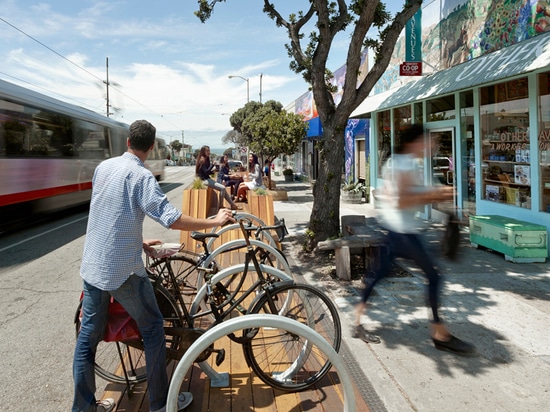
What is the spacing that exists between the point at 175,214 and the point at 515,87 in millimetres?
7557

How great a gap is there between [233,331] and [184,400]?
91cm

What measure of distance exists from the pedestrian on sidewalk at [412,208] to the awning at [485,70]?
3.10 m

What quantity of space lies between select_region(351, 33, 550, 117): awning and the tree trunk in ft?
7.92

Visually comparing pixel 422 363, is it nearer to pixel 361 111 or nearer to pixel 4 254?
pixel 4 254

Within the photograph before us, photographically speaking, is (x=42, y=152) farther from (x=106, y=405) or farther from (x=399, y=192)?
(x=399, y=192)

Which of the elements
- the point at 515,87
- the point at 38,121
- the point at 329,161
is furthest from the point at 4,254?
the point at 515,87

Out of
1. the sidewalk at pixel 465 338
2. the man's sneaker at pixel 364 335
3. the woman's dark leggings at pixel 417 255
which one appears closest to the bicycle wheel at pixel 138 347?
the sidewalk at pixel 465 338

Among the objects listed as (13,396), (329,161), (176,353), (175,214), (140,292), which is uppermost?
(329,161)

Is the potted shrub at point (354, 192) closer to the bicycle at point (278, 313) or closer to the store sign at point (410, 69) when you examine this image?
the store sign at point (410, 69)

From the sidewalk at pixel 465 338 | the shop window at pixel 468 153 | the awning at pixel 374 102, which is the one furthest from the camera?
the awning at pixel 374 102

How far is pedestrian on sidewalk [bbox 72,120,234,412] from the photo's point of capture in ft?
7.92

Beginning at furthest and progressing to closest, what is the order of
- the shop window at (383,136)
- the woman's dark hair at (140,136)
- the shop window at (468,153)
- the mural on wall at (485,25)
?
the shop window at (383,136), the shop window at (468,153), the mural on wall at (485,25), the woman's dark hair at (140,136)

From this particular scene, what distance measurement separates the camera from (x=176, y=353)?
2.94 m

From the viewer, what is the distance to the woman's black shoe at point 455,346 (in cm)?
372
